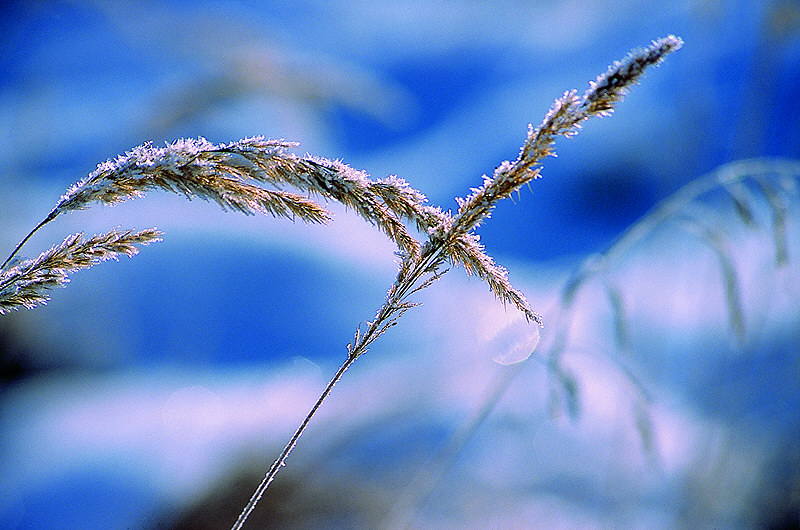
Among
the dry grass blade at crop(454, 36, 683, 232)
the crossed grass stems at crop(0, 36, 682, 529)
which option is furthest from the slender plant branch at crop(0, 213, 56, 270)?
the dry grass blade at crop(454, 36, 683, 232)

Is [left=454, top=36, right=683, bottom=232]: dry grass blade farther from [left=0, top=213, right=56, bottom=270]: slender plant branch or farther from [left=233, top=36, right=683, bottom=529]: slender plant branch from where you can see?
[left=0, top=213, right=56, bottom=270]: slender plant branch

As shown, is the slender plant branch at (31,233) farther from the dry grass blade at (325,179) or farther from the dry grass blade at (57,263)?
the dry grass blade at (325,179)

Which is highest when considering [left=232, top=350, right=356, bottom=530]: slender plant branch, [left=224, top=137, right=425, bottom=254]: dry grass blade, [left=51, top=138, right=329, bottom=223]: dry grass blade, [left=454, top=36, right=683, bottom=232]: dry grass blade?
[left=454, top=36, right=683, bottom=232]: dry grass blade

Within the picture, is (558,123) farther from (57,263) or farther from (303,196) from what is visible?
(57,263)

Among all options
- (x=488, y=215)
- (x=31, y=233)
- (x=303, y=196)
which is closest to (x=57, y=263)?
(x=31, y=233)

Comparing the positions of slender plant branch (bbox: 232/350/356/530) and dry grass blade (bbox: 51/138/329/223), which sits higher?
dry grass blade (bbox: 51/138/329/223)

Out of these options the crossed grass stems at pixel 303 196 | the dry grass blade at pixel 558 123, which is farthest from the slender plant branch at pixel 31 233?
the dry grass blade at pixel 558 123

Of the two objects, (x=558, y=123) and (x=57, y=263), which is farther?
(x=57, y=263)

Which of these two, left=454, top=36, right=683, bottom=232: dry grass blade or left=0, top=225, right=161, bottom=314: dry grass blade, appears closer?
left=454, top=36, right=683, bottom=232: dry grass blade

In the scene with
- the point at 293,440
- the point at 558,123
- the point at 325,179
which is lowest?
the point at 293,440
